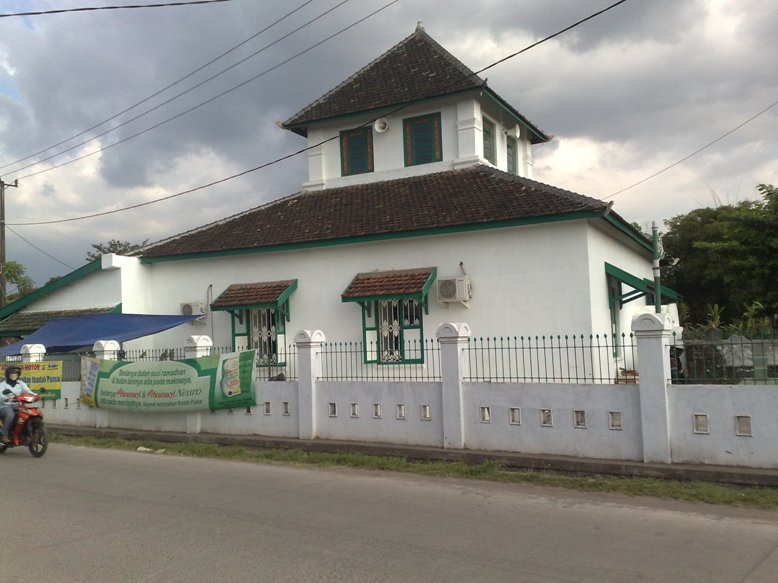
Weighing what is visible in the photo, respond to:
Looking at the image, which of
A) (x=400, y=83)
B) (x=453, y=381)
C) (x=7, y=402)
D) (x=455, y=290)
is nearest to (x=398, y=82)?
(x=400, y=83)

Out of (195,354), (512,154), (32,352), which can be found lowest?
(195,354)

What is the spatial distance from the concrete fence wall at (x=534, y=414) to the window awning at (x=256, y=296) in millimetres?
2894

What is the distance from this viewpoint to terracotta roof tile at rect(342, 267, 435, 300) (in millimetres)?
12836

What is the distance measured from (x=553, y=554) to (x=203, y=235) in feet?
43.7

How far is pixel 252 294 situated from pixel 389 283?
3.41 meters

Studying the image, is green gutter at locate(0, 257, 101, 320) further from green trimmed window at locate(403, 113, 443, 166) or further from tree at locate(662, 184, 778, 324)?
tree at locate(662, 184, 778, 324)

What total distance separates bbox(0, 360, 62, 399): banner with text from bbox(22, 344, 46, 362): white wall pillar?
12cm

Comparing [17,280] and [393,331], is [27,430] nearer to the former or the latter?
[393,331]

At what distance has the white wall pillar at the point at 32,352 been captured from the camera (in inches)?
591

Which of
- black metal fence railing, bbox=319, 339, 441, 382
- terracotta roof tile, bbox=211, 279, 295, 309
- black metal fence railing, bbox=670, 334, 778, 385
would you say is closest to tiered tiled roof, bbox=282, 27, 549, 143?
terracotta roof tile, bbox=211, 279, 295, 309

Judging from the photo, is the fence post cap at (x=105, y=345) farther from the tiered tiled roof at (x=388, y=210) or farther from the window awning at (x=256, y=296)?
the tiered tiled roof at (x=388, y=210)

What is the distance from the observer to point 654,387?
8.23 metres

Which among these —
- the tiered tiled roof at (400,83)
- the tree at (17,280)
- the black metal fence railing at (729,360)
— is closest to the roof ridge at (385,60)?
the tiered tiled roof at (400,83)

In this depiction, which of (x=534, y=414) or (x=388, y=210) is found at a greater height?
(x=388, y=210)
